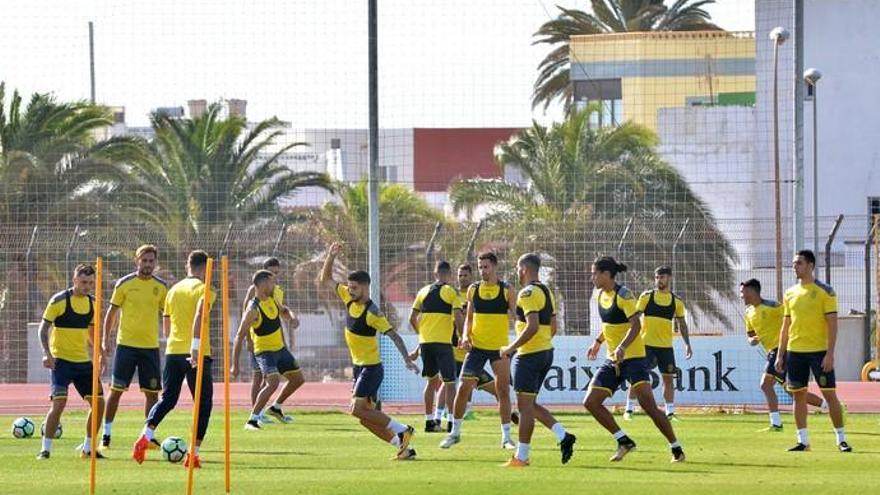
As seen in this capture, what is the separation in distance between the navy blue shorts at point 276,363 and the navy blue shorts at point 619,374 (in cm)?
659

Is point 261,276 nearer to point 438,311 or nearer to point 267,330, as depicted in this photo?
point 267,330

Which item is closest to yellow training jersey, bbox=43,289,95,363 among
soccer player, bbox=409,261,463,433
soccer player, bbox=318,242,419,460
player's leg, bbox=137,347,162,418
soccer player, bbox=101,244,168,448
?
soccer player, bbox=101,244,168,448

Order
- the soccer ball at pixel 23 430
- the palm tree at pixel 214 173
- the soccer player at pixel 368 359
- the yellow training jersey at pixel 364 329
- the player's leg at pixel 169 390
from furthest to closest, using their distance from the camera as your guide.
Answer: the palm tree at pixel 214 173
the soccer ball at pixel 23 430
the yellow training jersey at pixel 364 329
the soccer player at pixel 368 359
the player's leg at pixel 169 390

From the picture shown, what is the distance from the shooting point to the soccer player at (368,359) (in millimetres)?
17078

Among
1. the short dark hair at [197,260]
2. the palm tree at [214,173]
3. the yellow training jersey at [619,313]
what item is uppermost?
the palm tree at [214,173]

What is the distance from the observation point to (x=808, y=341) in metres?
18.3

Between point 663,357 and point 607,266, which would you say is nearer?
point 607,266

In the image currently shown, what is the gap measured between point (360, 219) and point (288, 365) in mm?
23182

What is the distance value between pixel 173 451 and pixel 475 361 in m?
3.96

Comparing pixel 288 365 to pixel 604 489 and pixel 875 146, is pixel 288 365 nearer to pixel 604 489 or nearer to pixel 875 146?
pixel 604 489

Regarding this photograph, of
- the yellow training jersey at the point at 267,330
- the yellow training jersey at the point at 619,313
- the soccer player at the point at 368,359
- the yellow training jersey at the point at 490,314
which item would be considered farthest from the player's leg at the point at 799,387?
the yellow training jersey at the point at 267,330

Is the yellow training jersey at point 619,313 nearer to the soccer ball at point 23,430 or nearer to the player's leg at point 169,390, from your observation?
the player's leg at point 169,390

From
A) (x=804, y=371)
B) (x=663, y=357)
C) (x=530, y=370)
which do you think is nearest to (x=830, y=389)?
(x=804, y=371)

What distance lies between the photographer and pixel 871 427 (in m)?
22.8
